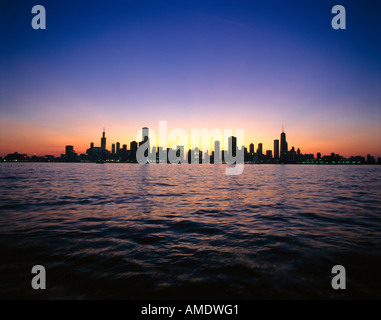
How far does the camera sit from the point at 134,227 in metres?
10.5

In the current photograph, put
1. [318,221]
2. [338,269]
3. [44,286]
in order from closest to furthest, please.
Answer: [44,286], [338,269], [318,221]

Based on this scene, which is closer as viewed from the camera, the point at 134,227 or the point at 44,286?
the point at 44,286

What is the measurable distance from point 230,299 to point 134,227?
6814 mm
